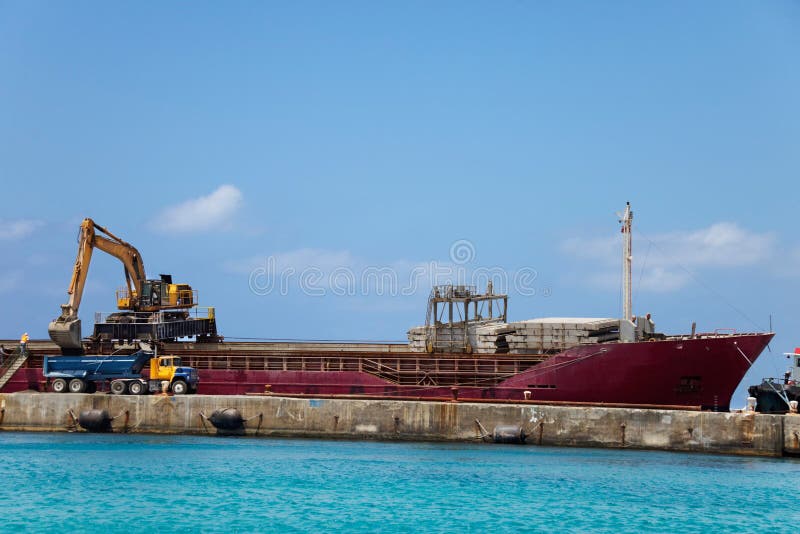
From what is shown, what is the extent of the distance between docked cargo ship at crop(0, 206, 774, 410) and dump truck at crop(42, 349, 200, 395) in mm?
2382

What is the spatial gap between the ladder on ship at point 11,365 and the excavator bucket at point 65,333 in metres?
2.54

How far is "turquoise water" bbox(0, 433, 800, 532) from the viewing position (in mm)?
29750

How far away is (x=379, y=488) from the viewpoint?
33594 millimetres

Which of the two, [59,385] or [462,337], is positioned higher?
[462,337]

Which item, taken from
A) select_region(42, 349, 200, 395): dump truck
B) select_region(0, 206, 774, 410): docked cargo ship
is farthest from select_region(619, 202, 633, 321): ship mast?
select_region(42, 349, 200, 395): dump truck

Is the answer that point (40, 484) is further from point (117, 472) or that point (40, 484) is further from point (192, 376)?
point (192, 376)

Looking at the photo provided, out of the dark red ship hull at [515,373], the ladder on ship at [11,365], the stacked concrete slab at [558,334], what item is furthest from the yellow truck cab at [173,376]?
the stacked concrete slab at [558,334]

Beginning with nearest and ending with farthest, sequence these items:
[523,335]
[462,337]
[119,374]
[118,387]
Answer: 1. [523,335]
2. [118,387]
3. [119,374]
4. [462,337]

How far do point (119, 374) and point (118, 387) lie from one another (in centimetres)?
77

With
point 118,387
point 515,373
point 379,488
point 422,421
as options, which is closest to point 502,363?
point 515,373

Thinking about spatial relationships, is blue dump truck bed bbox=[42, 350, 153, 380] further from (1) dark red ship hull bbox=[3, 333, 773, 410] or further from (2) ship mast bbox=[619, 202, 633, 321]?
(2) ship mast bbox=[619, 202, 633, 321]

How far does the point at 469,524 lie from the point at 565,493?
4.96 meters

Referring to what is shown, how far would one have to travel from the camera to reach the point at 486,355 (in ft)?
149

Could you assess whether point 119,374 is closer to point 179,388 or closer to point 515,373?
point 179,388
